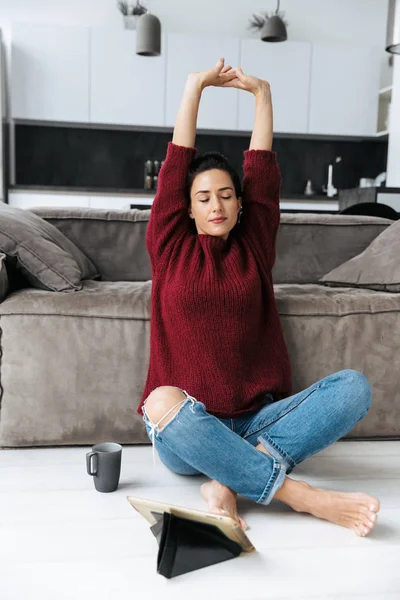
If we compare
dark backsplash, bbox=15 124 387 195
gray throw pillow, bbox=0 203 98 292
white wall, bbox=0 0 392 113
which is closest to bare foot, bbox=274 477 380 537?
gray throw pillow, bbox=0 203 98 292

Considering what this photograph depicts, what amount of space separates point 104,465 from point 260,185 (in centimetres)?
88

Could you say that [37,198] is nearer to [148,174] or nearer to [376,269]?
[148,174]

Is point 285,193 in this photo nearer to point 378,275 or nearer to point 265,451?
point 378,275

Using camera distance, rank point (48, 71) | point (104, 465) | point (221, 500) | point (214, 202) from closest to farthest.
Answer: point (221, 500), point (104, 465), point (214, 202), point (48, 71)

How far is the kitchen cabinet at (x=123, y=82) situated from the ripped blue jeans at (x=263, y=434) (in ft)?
14.8

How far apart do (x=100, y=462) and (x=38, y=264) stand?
2.33 ft

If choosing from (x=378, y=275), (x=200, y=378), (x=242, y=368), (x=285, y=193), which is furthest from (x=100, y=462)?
(x=285, y=193)

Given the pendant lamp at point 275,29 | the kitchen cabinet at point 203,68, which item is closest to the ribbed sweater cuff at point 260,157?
the pendant lamp at point 275,29

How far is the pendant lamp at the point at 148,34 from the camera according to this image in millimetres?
4398

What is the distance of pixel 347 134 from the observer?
5.86 m

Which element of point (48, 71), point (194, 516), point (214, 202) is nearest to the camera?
point (194, 516)

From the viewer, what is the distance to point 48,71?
17.6 ft

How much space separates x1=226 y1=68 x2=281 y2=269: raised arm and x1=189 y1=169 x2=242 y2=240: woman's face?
3.1 inches

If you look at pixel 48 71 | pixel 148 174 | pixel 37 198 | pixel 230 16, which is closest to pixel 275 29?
pixel 230 16
